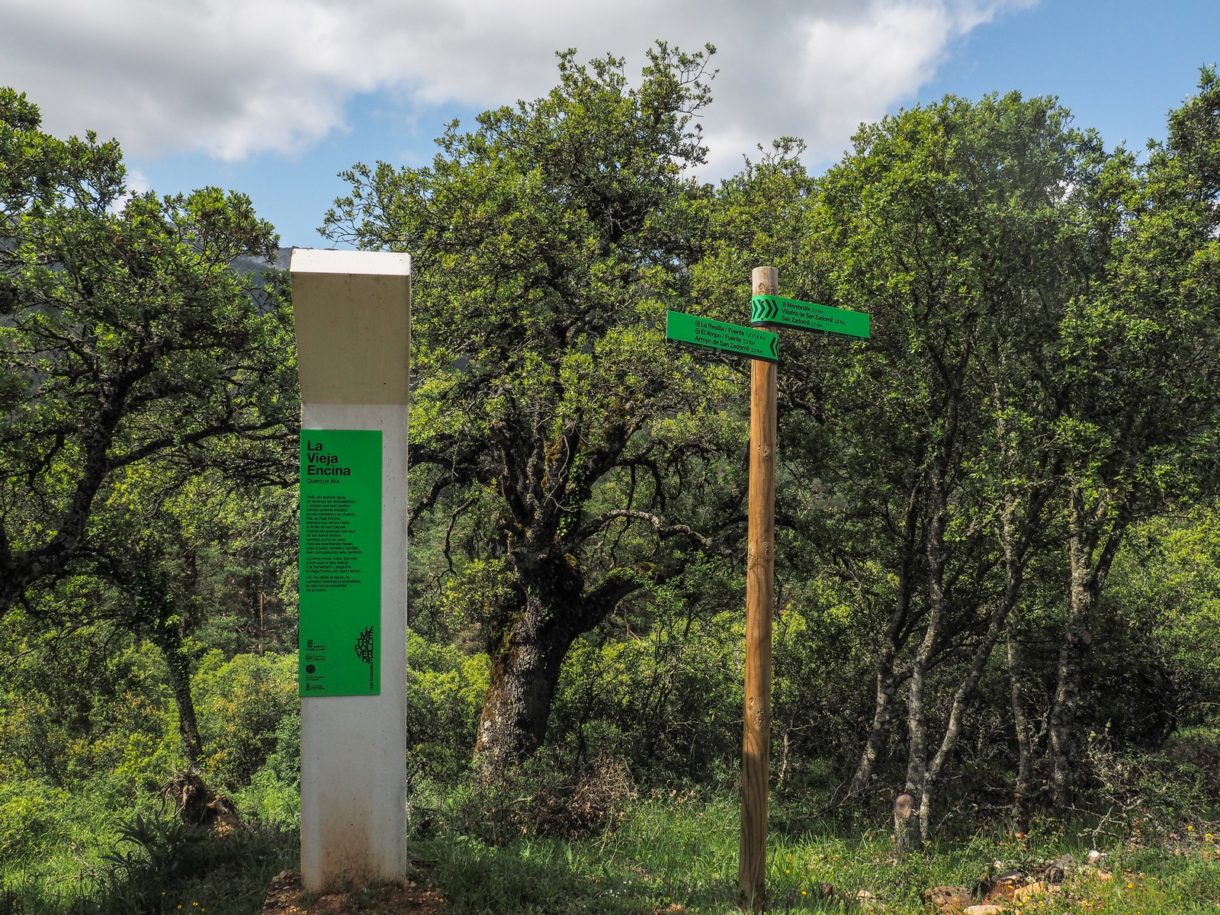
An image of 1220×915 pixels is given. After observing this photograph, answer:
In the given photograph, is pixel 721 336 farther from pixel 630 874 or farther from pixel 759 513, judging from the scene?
pixel 630 874

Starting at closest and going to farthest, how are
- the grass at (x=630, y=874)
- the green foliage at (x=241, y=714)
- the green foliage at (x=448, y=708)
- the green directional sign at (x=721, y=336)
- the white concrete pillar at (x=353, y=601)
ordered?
the green directional sign at (x=721, y=336)
the white concrete pillar at (x=353, y=601)
the grass at (x=630, y=874)
the green foliage at (x=448, y=708)
the green foliage at (x=241, y=714)

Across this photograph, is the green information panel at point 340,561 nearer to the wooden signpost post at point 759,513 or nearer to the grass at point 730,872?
the grass at point 730,872

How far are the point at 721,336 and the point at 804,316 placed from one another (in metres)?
0.61

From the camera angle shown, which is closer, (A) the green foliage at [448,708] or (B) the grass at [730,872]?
(B) the grass at [730,872]

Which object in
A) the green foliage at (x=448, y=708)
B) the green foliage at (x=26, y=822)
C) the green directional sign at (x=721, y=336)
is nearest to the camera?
the green directional sign at (x=721, y=336)

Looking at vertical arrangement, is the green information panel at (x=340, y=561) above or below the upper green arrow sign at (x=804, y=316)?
below

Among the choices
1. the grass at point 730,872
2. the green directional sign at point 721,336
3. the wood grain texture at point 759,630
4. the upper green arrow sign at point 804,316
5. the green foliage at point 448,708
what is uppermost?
the upper green arrow sign at point 804,316

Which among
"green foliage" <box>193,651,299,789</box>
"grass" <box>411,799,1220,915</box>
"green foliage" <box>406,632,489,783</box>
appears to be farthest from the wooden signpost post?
"green foliage" <box>193,651,299,789</box>

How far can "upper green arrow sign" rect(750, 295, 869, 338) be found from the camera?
15.9 ft

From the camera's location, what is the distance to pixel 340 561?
15.9 ft

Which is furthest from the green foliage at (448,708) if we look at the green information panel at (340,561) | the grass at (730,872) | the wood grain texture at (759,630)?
the wood grain texture at (759,630)

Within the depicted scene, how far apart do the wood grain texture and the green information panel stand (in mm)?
2299

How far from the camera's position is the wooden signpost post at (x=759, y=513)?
15.6ft

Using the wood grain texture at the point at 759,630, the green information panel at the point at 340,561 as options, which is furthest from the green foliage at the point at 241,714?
the wood grain texture at the point at 759,630
